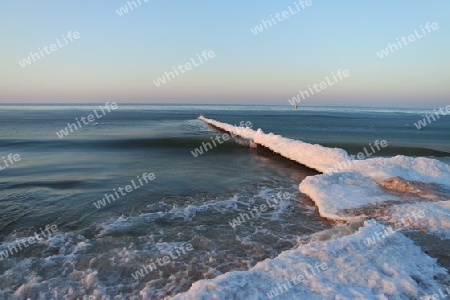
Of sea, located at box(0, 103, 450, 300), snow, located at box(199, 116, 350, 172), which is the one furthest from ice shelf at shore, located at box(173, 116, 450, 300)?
snow, located at box(199, 116, 350, 172)

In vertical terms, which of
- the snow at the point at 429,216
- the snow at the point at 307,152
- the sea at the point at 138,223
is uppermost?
the sea at the point at 138,223

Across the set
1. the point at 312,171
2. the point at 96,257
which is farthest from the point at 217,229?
the point at 312,171

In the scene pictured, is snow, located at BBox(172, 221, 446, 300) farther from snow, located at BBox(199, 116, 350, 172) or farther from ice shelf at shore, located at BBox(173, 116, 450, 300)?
snow, located at BBox(199, 116, 350, 172)

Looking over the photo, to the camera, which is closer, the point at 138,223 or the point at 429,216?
the point at 429,216

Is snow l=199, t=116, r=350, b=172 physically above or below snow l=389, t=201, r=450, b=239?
above

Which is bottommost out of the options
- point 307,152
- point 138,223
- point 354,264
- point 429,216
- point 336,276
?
point 429,216

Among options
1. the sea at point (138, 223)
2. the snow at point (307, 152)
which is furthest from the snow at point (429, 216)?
the snow at point (307, 152)

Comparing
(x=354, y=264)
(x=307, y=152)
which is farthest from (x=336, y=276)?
(x=307, y=152)

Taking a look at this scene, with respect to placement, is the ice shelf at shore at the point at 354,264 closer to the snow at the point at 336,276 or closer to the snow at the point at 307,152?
Answer: the snow at the point at 336,276

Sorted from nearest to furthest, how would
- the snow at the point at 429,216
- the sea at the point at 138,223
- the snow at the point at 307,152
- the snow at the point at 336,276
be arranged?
the snow at the point at 336,276
the sea at the point at 138,223
the snow at the point at 429,216
the snow at the point at 307,152

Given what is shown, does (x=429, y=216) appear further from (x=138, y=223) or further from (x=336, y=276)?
Answer: (x=138, y=223)

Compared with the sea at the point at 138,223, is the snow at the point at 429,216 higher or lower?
lower

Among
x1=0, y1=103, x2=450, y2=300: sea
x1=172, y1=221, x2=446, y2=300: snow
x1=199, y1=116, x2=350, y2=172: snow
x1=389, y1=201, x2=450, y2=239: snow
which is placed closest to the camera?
x1=172, y1=221, x2=446, y2=300: snow

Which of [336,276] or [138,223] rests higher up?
[138,223]
